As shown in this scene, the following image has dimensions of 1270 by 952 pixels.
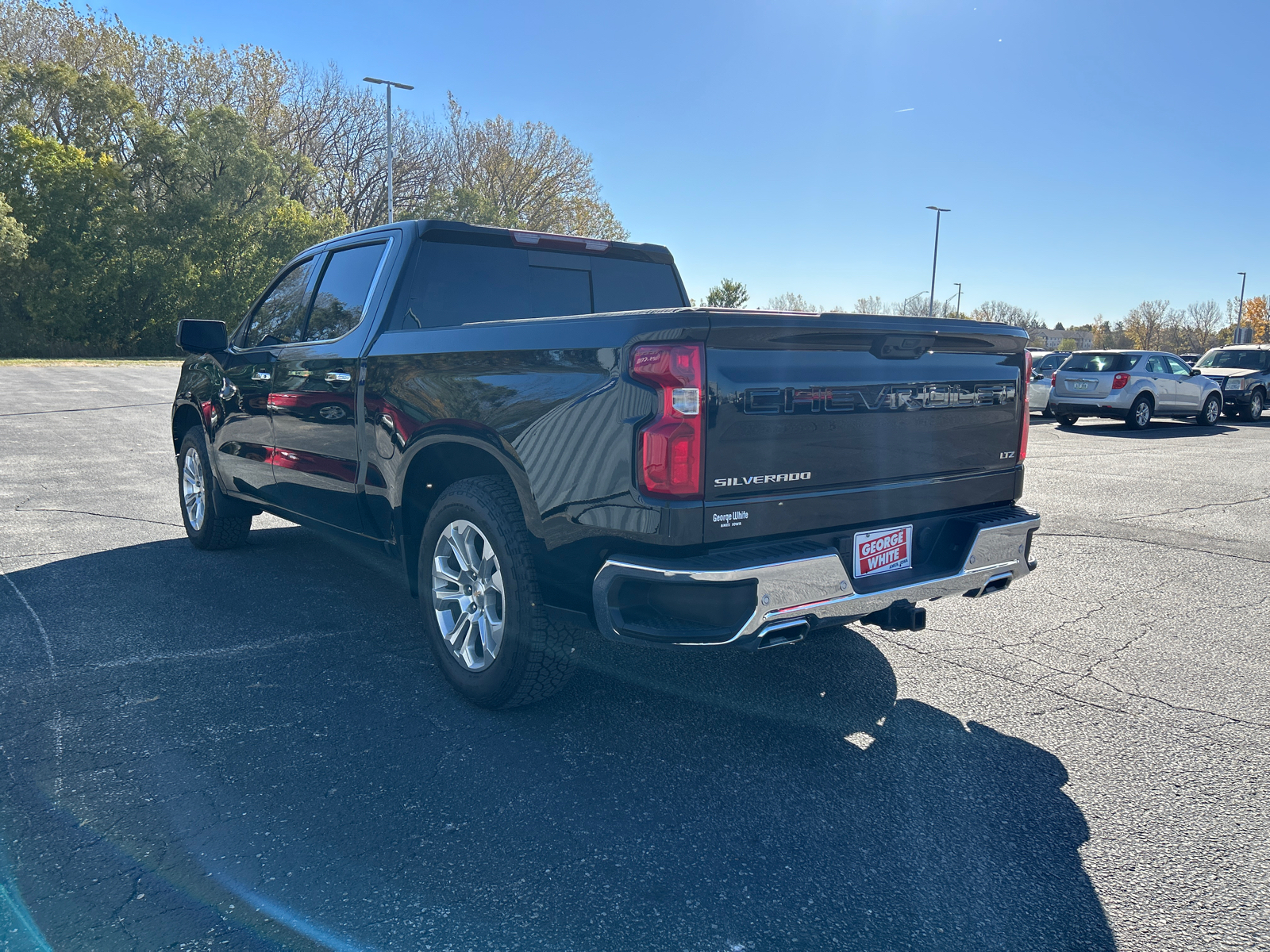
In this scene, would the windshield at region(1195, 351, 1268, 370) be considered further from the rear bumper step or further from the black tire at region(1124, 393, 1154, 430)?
the rear bumper step

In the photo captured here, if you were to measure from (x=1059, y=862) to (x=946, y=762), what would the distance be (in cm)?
63

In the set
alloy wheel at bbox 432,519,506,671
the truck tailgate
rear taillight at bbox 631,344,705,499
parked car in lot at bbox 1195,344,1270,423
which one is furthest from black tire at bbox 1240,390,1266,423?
rear taillight at bbox 631,344,705,499

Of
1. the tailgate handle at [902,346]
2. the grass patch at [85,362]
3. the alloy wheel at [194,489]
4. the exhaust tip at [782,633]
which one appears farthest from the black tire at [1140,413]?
the grass patch at [85,362]

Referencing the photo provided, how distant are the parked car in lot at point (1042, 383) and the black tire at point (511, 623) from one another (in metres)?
17.2

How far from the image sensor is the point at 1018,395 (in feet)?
13.0

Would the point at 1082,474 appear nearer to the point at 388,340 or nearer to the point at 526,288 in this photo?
the point at 526,288

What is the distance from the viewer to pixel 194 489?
646 cm

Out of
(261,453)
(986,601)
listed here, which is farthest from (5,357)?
(986,601)

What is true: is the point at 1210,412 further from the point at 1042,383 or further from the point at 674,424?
the point at 674,424

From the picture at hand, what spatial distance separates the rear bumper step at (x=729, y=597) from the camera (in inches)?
112

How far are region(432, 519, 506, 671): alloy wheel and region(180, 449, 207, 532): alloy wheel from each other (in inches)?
123

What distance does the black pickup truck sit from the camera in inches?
114

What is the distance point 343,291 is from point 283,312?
0.83 meters

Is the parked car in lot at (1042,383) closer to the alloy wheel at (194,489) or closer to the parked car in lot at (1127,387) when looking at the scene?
the parked car in lot at (1127,387)
